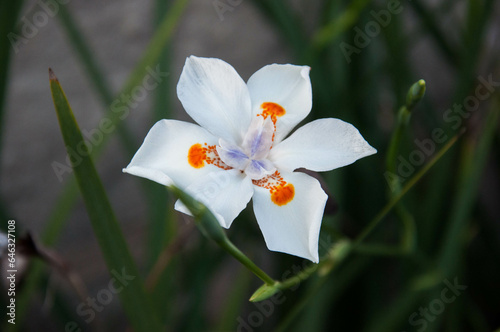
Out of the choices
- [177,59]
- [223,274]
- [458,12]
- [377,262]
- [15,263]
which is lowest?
[377,262]

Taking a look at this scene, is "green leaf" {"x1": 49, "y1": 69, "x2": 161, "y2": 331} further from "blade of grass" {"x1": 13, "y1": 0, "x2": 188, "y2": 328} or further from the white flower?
"blade of grass" {"x1": 13, "y1": 0, "x2": 188, "y2": 328}

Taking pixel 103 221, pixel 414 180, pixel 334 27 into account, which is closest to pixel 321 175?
pixel 334 27

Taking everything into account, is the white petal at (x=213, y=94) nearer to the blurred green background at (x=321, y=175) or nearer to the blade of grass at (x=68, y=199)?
the blurred green background at (x=321, y=175)

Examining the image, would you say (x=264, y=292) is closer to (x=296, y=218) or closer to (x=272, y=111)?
(x=296, y=218)

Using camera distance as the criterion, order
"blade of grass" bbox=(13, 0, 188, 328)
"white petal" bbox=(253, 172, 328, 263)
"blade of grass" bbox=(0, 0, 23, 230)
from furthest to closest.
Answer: "blade of grass" bbox=(13, 0, 188, 328) < "blade of grass" bbox=(0, 0, 23, 230) < "white petal" bbox=(253, 172, 328, 263)

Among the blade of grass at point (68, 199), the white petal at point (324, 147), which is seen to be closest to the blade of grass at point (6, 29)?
the blade of grass at point (68, 199)

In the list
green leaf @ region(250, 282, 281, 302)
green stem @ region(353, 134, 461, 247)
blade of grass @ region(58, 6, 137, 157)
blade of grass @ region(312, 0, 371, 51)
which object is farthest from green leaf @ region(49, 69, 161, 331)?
blade of grass @ region(312, 0, 371, 51)

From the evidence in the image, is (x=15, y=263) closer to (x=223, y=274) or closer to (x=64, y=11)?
(x=64, y=11)

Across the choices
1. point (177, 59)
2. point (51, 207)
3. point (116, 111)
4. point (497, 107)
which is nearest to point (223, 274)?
point (51, 207)
